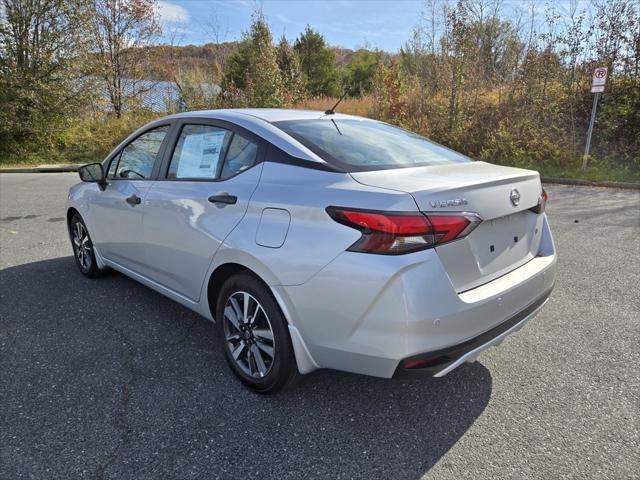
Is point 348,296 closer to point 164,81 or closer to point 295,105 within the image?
point 295,105

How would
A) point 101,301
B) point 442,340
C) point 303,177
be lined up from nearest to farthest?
point 442,340, point 303,177, point 101,301

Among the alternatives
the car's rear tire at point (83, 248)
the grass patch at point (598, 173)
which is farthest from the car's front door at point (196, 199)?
the grass patch at point (598, 173)

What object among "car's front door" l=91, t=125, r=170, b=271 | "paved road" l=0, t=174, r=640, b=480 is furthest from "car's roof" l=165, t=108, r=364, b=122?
"paved road" l=0, t=174, r=640, b=480

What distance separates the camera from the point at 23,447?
7.16ft

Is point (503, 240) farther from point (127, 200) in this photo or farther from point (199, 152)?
point (127, 200)

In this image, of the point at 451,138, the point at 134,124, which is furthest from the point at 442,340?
the point at 134,124

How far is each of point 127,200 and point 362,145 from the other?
189 centimetres

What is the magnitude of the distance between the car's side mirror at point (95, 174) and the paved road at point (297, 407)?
40.8 inches

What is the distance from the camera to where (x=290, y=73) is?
58.7ft

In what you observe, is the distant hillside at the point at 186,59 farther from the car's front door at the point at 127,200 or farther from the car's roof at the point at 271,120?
the car's roof at the point at 271,120

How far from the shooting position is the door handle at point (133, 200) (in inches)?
132

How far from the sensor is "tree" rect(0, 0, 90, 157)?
47.9 feet

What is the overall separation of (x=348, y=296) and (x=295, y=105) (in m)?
16.5

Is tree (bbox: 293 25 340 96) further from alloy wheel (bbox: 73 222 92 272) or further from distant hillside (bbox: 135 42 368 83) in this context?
alloy wheel (bbox: 73 222 92 272)
